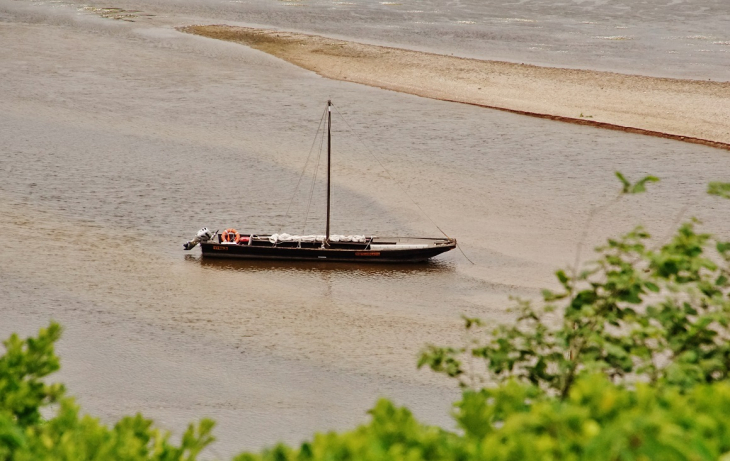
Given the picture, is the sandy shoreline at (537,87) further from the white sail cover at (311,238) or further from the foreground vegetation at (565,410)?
the foreground vegetation at (565,410)

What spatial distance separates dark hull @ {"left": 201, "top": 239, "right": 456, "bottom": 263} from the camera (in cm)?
2706

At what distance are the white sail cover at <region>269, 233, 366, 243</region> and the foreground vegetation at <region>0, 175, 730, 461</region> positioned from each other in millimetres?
20658

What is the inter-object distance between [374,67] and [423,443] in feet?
158

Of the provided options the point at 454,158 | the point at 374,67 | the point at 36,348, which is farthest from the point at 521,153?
the point at 36,348

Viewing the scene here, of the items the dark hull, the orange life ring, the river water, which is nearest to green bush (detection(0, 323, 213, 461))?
the river water

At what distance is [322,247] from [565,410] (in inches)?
933

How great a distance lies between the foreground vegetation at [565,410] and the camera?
371 centimetres

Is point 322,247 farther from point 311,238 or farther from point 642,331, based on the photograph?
point 642,331

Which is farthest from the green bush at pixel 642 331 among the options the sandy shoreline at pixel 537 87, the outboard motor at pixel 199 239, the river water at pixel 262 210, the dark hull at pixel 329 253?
the sandy shoreline at pixel 537 87

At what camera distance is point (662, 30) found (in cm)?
6725

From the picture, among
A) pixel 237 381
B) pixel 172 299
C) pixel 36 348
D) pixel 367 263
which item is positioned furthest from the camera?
pixel 367 263

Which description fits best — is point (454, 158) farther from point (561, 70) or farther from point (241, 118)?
point (561, 70)

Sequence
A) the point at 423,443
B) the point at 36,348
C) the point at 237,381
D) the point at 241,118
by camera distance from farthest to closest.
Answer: the point at 241,118 → the point at 237,381 → the point at 36,348 → the point at 423,443

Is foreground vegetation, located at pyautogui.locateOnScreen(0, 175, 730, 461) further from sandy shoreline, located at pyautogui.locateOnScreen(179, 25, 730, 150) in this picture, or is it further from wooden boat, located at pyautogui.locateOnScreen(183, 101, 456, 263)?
sandy shoreline, located at pyautogui.locateOnScreen(179, 25, 730, 150)
